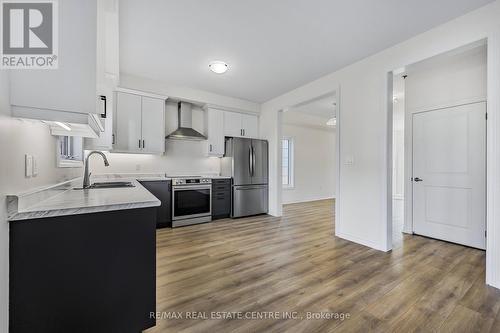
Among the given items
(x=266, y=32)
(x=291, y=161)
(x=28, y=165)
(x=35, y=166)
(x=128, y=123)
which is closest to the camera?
(x=28, y=165)

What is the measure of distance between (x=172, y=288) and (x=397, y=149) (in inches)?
315

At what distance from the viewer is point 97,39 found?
3.76 feet

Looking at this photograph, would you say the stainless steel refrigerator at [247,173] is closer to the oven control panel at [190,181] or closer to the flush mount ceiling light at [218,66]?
the oven control panel at [190,181]

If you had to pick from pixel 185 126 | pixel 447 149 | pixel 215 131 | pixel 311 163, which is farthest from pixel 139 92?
pixel 311 163

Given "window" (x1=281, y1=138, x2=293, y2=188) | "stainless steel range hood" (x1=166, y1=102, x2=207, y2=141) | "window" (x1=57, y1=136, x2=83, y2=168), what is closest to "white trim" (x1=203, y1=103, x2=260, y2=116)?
"stainless steel range hood" (x1=166, y1=102, x2=207, y2=141)

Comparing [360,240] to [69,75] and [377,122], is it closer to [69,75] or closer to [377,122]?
[377,122]

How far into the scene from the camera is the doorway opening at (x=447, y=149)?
287 cm

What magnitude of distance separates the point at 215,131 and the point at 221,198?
1.44 meters

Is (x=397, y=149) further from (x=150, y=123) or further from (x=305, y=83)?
(x=150, y=123)

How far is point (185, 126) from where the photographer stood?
4520 millimetres

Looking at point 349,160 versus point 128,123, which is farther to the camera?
point 128,123

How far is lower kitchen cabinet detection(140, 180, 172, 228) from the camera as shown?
12.4ft

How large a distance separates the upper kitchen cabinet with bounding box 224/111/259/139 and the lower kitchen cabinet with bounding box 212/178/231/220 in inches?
43.7

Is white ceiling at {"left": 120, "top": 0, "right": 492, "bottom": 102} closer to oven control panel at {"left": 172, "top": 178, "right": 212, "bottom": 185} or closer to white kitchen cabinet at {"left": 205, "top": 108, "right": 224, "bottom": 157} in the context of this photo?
white kitchen cabinet at {"left": 205, "top": 108, "right": 224, "bottom": 157}
